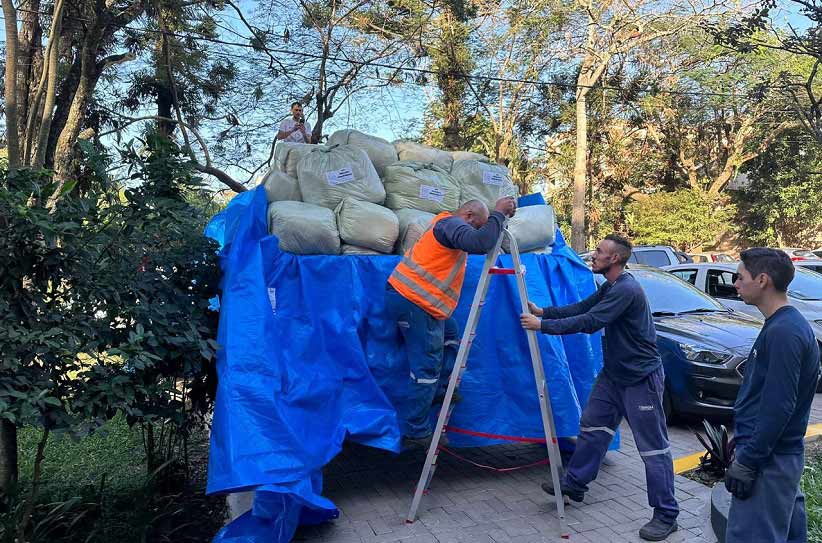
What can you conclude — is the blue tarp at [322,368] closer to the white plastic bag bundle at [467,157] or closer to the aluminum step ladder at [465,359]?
the aluminum step ladder at [465,359]

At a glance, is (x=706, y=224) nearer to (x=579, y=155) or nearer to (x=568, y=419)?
(x=579, y=155)

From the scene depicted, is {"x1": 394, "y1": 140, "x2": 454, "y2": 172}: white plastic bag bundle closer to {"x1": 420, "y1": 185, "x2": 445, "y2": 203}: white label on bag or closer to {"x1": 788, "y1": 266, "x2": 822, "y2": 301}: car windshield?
{"x1": 420, "y1": 185, "x2": 445, "y2": 203}: white label on bag

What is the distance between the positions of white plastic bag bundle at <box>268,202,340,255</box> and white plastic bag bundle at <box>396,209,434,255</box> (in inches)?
19.9

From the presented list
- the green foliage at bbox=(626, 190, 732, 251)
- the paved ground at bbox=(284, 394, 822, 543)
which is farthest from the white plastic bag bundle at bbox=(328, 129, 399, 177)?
the green foliage at bbox=(626, 190, 732, 251)

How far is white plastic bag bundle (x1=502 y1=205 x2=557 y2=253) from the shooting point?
4.95 metres

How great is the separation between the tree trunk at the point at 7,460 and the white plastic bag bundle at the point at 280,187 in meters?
2.33

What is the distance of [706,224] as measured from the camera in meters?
28.2

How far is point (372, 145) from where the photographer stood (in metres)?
5.46

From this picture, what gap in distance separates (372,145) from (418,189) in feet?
2.10

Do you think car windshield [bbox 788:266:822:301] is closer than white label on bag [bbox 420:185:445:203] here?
No

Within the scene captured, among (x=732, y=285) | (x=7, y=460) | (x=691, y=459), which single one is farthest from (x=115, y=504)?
(x=732, y=285)

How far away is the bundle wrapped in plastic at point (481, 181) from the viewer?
5.44 m

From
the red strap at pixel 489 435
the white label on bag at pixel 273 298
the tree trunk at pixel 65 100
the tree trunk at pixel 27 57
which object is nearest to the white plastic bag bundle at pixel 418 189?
the white label on bag at pixel 273 298

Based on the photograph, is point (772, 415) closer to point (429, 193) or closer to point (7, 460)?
point (429, 193)
